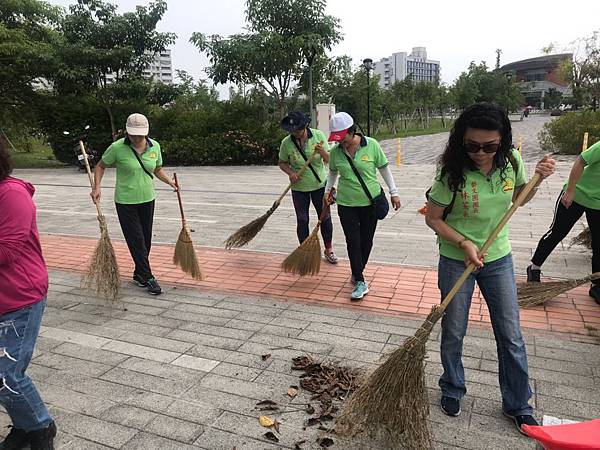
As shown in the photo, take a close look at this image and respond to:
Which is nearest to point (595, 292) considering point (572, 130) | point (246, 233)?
point (246, 233)

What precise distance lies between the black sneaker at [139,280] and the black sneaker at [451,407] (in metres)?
2.95

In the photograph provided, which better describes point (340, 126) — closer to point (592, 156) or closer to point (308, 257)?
point (308, 257)

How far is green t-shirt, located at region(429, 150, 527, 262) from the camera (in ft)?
7.38

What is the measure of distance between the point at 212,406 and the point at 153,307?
5.46 feet

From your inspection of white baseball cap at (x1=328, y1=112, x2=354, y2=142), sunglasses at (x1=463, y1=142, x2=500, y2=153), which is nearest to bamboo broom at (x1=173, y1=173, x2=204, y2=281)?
white baseball cap at (x1=328, y1=112, x2=354, y2=142)

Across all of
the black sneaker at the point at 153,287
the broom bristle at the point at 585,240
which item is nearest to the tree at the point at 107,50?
the black sneaker at the point at 153,287

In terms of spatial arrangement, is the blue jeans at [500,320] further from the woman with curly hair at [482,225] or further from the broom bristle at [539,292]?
the broom bristle at [539,292]

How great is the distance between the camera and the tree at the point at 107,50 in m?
15.1

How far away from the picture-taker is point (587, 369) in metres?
2.93

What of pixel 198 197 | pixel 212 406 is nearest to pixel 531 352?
pixel 212 406

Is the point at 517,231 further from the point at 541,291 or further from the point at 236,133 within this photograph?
the point at 236,133

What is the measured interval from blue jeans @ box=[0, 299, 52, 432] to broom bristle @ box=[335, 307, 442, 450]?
141 cm

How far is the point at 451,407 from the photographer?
8.25 ft

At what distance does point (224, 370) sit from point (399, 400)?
4.11ft
